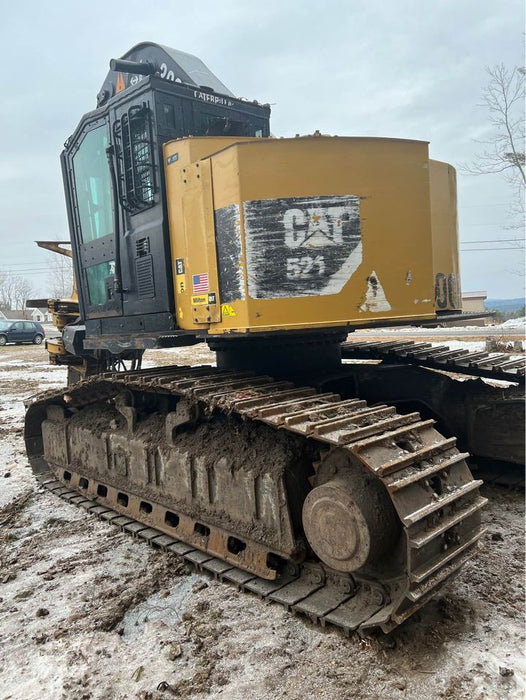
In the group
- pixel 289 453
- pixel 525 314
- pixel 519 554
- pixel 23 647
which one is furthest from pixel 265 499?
pixel 525 314

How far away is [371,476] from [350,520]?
276mm

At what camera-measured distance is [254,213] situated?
11.6 feet

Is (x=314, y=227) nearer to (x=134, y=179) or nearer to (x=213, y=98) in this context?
(x=134, y=179)

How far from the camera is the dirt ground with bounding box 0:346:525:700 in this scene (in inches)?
106

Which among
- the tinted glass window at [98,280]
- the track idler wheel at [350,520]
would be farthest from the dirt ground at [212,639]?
the tinted glass window at [98,280]

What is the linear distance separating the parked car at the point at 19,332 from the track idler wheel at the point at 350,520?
107ft

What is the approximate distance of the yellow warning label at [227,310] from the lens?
12.1 ft

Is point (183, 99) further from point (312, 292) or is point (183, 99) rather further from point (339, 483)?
point (339, 483)

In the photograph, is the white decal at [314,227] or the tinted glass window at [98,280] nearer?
the white decal at [314,227]

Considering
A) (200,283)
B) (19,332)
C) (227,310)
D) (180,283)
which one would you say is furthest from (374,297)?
(19,332)

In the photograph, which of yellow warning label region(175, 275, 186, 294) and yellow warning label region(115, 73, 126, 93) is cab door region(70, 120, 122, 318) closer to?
yellow warning label region(115, 73, 126, 93)

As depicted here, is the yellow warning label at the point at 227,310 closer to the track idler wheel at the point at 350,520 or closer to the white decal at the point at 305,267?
the white decal at the point at 305,267

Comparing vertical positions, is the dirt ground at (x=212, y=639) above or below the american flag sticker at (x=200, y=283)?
below

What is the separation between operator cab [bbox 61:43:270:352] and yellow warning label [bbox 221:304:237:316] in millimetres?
573
